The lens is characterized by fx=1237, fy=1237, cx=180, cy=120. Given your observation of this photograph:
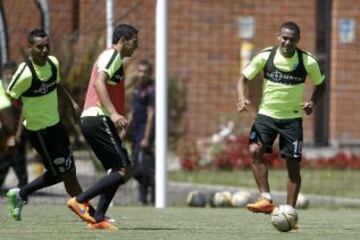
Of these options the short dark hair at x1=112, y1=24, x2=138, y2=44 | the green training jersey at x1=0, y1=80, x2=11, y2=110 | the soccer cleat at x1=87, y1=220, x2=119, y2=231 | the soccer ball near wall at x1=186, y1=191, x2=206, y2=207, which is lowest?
the soccer ball near wall at x1=186, y1=191, x2=206, y2=207

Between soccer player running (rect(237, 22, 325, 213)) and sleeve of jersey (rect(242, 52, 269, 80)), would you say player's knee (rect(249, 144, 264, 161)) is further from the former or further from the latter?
sleeve of jersey (rect(242, 52, 269, 80))

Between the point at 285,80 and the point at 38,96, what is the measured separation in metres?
2.48

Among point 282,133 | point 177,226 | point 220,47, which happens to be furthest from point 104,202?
point 220,47

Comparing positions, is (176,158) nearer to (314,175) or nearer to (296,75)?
(314,175)

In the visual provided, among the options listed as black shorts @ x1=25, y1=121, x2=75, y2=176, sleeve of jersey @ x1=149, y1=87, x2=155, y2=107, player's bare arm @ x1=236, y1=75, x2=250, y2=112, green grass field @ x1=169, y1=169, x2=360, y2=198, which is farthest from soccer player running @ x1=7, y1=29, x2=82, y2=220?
green grass field @ x1=169, y1=169, x2=360, y2=198

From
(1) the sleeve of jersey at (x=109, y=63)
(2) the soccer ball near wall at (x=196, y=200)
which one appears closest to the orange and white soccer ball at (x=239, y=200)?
(2) the soccer ball near wall at (x=196, y=200)

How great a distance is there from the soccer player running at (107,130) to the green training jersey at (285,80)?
168cm

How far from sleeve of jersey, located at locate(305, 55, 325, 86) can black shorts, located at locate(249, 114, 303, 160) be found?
0.44 m

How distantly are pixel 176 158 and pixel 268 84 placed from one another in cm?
1182

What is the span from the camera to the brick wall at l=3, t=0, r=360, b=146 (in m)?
20.0

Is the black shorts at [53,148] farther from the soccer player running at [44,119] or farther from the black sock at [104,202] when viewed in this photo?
the black sock at [104,202]

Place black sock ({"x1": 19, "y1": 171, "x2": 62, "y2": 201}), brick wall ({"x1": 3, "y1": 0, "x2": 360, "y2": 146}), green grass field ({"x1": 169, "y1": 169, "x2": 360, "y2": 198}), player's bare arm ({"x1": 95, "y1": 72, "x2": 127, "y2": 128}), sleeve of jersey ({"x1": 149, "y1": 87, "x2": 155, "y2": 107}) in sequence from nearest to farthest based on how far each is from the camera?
player's bare arm ({"x1": 95, "y1": 72, "x2": 127, "y2": 128}) → black sock ({"x1": 19, "y1": 171, "x2": 62, "y2": 201}) → sleeve of jersey ({"x1": 149, "y1": 87, "x2": 155, "y2": 107}) → brick wall ({"x1": 3, "y1": 0, "x2": 360, "y2": 146}) → green grass field ({"x1": 169, "y1": 169, "x2": 360, "y2": 198})

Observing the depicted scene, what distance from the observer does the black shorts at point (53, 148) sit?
40.8ft

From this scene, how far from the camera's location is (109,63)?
441 inches
